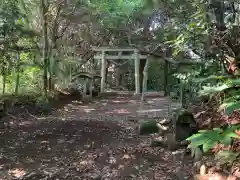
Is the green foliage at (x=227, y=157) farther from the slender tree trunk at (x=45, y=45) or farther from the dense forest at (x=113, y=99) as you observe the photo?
the slender tree trunk at (x=45, y=45)

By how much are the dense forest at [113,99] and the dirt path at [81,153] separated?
0.02 meters

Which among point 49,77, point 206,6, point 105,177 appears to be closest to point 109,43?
point 49,77

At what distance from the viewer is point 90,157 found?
14.7ft

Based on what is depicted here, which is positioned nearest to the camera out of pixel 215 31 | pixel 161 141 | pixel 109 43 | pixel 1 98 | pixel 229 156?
pixel 229 156

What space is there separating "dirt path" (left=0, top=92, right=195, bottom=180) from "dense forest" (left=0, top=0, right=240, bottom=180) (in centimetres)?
2

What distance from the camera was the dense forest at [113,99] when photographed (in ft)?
12.3

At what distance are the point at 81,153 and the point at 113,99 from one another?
7525 millimetres

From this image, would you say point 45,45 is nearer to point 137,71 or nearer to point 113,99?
point 113,99

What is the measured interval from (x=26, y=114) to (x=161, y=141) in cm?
425

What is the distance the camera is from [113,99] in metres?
12.2

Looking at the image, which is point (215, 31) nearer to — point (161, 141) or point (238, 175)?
point (161, 141)

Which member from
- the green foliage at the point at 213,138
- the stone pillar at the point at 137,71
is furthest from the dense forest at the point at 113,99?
the stone pillar at the point at 137,71

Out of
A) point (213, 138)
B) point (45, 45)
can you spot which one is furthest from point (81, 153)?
point (45, 45)

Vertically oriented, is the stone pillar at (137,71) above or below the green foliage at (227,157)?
above
